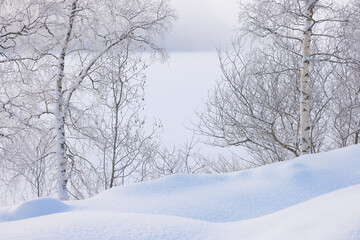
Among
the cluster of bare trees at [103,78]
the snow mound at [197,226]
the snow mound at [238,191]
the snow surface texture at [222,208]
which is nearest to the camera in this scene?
the snow mound at [197,226]

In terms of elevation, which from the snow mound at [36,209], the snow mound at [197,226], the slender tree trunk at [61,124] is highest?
the slender tree trunk at [61,124]

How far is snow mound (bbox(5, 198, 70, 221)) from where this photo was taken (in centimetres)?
347

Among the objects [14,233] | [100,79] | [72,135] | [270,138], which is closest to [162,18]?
[100,79]

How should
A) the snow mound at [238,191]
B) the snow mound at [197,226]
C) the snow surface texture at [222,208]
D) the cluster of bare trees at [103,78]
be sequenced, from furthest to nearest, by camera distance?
the cluster of bare trees at [103,78] → the snow mound at [238,191] → the snow surface texture at [222,208] → the snow mound at [197,226]

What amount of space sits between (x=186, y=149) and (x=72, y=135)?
729 cm

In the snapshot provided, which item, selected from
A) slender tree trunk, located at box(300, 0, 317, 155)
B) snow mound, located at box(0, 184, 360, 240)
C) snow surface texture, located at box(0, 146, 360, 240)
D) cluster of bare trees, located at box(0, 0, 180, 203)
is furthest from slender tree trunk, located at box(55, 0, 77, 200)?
snow mound, located at box(0, 184, 360, 240)

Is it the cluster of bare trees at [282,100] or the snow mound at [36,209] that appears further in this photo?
the cluster of bare trees at [282,100]

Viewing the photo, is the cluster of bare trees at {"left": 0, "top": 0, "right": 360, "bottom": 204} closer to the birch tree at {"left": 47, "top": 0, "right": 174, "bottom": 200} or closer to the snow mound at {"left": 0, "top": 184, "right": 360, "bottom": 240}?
the birch tree at {"left": 47, "top": 0, "right": 174, "bottom": 200}

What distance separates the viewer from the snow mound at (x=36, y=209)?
3469mm

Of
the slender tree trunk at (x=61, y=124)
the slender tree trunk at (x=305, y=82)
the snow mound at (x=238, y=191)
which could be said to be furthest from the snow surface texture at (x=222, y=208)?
the slender tree trunk at (x=61, y=124)

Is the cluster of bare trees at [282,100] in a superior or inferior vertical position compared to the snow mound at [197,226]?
superior

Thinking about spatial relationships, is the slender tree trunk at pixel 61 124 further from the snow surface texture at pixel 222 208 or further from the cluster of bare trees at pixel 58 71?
the snow surface texture at pixel 222 208

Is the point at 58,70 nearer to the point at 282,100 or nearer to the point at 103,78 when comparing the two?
the point at 103,78

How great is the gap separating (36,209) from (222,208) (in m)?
1.75
